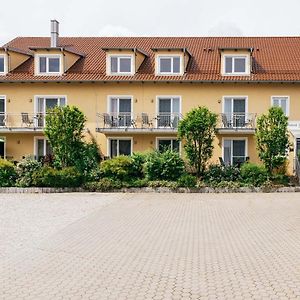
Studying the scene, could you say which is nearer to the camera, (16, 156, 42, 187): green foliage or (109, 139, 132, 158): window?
(16, 156, 42, 187): green foliage

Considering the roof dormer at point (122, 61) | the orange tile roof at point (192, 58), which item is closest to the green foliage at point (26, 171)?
the orange tile roof at point (192, 58)

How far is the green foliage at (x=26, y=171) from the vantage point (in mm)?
27227

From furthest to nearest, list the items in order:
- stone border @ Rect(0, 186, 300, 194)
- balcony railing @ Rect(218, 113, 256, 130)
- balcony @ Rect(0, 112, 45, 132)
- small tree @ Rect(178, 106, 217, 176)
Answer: balcony @ Rect(0, 112, 45, 132) < balcony railing @ Rect(218, 113, 256, 130) < small tree @ Rect(178, 106, 217, 176) < stone border @ Rect(0, 186, 300, 194)

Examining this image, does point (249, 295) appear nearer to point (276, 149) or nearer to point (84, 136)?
point (276, 149)

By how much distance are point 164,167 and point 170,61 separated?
341 inches

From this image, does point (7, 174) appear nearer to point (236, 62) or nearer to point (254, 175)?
point (254, 175)

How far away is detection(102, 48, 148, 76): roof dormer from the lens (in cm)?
3347

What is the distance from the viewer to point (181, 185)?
27.2 metres

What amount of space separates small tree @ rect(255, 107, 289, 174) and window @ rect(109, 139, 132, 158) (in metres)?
8.53

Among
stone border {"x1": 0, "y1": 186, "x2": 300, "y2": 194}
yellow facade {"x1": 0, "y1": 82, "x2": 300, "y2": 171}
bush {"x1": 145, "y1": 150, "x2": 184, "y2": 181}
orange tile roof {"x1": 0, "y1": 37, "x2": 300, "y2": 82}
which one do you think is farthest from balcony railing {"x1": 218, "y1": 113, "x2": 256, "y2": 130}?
stone border {"x1": 0, "y1": 186, "x2": 300, "y2": 194}

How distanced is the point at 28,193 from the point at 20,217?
940cm

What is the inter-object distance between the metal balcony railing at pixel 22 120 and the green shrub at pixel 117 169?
6.71 m

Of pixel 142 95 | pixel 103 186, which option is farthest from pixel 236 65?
pixel 103 186

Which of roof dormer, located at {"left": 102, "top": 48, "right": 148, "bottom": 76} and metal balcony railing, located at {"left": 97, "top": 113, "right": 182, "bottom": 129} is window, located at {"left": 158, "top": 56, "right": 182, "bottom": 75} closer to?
roof dormer, located at {"left": 102, "top": 48, "right": 148, "bottom": 76}
